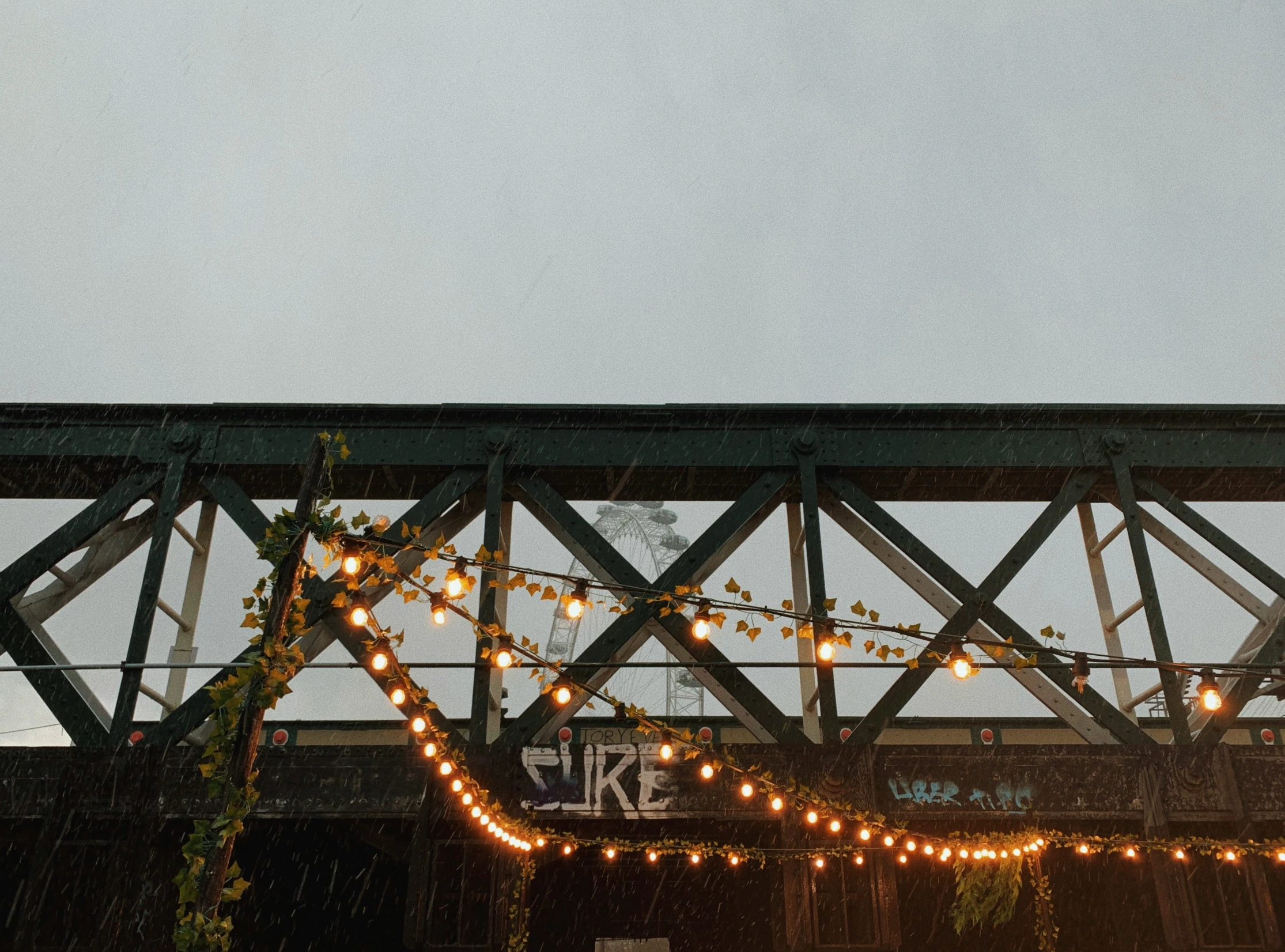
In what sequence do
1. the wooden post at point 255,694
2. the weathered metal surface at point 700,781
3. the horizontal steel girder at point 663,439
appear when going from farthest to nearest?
the horizontal steel girder at point 663,439, the weathered metal surface at point 700,781, the wooden post at point 255,694

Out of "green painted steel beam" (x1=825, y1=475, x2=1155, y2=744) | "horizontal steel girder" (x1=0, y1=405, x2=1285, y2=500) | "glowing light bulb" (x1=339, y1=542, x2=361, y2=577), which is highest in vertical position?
"horizontal steel girder" (x1=0, y1=405, x2=1285, y2=500)

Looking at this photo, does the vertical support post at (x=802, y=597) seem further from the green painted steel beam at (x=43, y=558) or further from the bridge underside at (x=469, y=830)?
the green painted steel beam at (x=43, y=558)

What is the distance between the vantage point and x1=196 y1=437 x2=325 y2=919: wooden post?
15.7ft

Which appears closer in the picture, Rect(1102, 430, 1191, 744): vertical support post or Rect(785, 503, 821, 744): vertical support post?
Rect(1102, 430, 1191, 744): vertical support post

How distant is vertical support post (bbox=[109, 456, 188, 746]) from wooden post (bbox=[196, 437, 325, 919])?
3940 mm

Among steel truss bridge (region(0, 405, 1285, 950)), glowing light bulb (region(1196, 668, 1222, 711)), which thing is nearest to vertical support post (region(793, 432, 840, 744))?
steel truss bridge (region(0, 405, 1285, 950))

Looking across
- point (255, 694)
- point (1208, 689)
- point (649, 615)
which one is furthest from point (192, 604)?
point (1208, 689)

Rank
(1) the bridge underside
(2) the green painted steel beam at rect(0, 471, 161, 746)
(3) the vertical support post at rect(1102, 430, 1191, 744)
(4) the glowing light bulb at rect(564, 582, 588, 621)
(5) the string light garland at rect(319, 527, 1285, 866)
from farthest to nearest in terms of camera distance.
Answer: (2) the green painted steel beam at rect(0, 471, 161, 746) < (3) the vertical support post at rect(1102, 430, 1191, 744) < (1) the bridge underside < (5) the string light garland at rect(319, 527, 1285, 866) < (4) the glowing light bulb at rect(564, 582, 588, 621)

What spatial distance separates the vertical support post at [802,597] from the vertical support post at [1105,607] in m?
3.12

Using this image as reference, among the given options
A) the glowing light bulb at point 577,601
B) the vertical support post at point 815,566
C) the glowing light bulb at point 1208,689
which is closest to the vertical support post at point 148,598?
the glowing light bulb at point 577,601

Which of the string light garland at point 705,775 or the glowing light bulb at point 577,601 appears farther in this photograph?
the string light garland at point 705,775

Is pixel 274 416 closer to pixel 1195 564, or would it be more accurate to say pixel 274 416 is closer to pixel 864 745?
pixel 864 745

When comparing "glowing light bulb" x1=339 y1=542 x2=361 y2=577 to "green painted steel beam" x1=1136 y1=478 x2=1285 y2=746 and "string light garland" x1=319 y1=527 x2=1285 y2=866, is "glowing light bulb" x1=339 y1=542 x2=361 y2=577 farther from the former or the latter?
"green painted steel beam" x1=1136 y1=478 x2=1285 y2=746

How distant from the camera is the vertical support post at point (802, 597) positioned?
36.1ft
